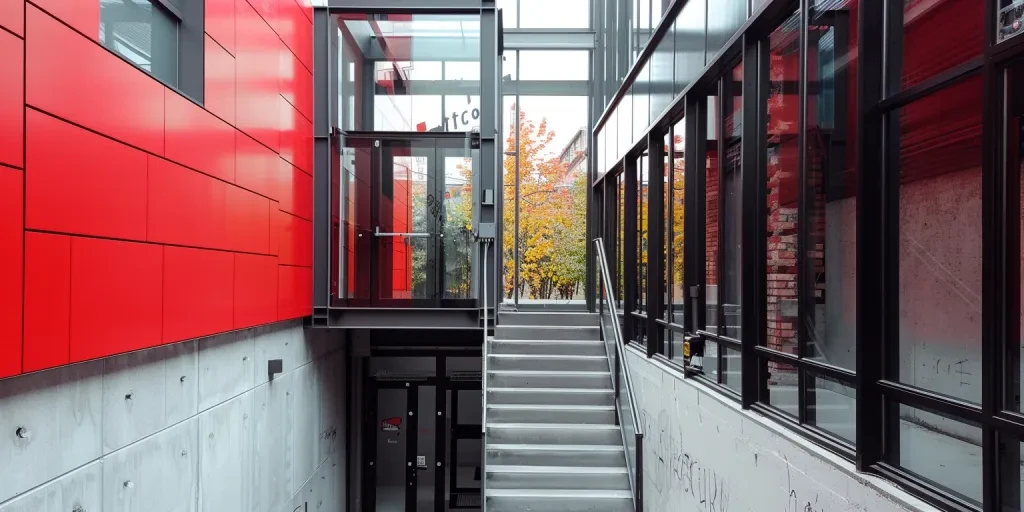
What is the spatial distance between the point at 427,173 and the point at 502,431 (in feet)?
11.3

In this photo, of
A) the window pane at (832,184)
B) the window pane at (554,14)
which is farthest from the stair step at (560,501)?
the window pane at (554,14)

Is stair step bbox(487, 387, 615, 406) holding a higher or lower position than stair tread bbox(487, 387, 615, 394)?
lower

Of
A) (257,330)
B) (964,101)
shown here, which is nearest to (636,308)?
(257,330)

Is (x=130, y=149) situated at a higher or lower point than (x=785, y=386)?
higher

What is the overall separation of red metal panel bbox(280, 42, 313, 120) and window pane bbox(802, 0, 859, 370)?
6.14m

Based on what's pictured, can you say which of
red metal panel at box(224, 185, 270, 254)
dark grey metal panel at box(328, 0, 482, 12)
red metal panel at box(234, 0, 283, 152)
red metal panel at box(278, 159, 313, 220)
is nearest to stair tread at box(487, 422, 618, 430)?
red metal panel at box(224, 185, 270, 254)

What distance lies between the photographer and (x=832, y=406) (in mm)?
3754

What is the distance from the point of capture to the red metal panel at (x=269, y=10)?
7503 mm

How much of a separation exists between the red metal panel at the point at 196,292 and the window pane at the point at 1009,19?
16.7ft

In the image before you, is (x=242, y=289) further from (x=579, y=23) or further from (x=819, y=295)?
(x=579, y=23)

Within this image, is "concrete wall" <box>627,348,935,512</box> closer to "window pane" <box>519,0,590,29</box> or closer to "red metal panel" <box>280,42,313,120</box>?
"red metal panel" <box>280,42,313,120</box>

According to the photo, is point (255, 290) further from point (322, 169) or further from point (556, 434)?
point (556, 434)

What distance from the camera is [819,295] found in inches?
154

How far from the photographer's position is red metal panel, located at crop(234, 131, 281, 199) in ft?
22.8
